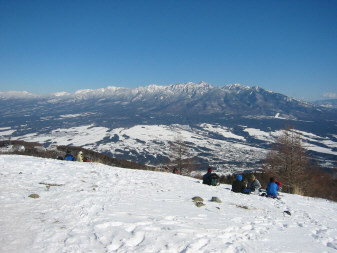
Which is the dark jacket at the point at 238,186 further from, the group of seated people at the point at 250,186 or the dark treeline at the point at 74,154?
the dark treeline at the point at 74,154

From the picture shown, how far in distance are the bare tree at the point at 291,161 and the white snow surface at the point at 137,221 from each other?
17812 millimetres

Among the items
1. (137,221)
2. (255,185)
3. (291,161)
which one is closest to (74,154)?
→ (255,185)

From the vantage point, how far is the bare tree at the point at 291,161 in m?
26.0

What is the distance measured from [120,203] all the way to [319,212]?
9.73 metres

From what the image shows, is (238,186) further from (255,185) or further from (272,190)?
(272,190)

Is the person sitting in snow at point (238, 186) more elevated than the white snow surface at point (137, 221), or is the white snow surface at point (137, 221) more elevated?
the white snow surface at point (137, 221)

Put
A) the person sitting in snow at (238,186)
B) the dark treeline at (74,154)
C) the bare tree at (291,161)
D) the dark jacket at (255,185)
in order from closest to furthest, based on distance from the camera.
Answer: the person sitting in snow at (238,186), the dark jacket at (255,185), the bare tree at (291,161), the dark treeline at (74,154)

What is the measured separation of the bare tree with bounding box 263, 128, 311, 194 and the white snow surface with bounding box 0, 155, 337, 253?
701 inches

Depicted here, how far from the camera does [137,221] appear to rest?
6.19 m

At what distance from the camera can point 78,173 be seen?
40.6ft

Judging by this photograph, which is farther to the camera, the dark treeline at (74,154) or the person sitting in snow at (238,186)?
the dark treeline at (74,154)

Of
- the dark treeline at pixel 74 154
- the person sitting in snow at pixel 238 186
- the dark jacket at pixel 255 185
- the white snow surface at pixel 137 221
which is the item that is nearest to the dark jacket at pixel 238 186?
the person sitting in snow at pixel 238 186

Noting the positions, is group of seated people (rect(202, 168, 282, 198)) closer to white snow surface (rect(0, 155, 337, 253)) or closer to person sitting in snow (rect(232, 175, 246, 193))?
person sitting in snow (rect(232, 175, 246, 193))

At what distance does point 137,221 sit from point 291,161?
86.8 ft
